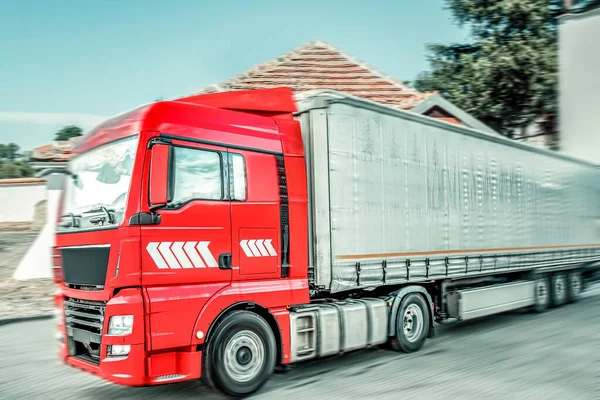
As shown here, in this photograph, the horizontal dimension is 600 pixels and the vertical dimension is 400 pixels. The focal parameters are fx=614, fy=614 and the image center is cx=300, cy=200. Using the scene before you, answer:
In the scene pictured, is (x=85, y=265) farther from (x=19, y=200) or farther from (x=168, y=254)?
(x=19, y=200)

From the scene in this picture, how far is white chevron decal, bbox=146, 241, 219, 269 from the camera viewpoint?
5605 mm

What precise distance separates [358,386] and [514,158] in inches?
237

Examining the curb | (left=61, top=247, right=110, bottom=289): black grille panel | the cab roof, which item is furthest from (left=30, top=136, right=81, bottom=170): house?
(left=61, top=247, right=110, bottom=289): black grille panel

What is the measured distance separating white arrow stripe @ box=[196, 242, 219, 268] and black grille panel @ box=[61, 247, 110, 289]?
0.86 meters

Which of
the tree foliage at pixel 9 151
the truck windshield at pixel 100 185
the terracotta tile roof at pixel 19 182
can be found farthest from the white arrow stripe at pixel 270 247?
the tree foliage at pixel 9 151

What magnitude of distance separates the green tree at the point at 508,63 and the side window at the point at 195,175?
21964 millimetres

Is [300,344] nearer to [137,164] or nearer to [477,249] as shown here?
[137,164]

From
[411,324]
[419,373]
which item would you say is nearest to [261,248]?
[419,373]

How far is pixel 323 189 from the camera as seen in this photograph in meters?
7.08

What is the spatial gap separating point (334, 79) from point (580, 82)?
37.3ft

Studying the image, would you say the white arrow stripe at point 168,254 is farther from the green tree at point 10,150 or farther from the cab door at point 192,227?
the green tree at point 10,150

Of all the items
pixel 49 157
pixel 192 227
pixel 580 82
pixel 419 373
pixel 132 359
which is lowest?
pixel 419 373

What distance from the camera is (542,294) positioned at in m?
12.2

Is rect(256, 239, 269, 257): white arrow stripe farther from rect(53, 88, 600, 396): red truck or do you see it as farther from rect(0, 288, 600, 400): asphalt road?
rect(0, 288, 600, 400): asphalt road
